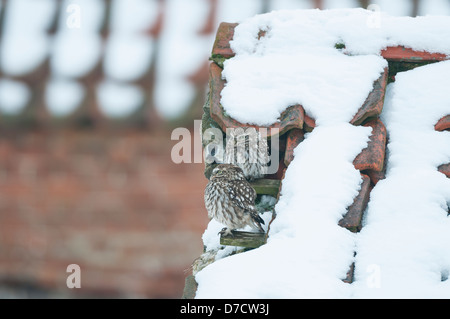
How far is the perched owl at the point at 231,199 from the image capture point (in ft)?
9.27

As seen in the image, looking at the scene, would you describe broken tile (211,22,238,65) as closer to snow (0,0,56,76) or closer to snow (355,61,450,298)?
snow (355,61,450,298)

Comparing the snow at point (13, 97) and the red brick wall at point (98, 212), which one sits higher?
the snow at point (13, 97)

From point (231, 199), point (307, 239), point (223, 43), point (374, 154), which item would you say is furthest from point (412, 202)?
point (223, 43)

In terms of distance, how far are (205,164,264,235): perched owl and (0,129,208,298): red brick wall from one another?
870 millimetres

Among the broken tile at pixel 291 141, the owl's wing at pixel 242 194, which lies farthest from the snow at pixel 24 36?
the broken tile at pixel 291 141

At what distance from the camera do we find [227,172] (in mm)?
3035

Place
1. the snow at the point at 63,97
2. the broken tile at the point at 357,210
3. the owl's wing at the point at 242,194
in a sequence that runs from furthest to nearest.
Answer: the snow at the point at 63,97
the owl's wing at the point at 242,194
the broken tile at the point at 357,210

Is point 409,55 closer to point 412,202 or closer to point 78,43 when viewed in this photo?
point 412,202

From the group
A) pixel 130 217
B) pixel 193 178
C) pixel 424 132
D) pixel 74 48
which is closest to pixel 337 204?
pixel 424 132

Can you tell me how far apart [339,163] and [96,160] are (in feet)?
6.35

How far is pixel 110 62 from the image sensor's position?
3945 millimetres

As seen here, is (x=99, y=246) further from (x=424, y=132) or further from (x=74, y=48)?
(x=424, y=132)

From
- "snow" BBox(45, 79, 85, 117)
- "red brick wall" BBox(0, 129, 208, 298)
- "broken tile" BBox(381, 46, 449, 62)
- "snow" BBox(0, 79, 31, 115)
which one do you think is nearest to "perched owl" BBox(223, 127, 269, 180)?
"broken tile" BBox(381, 46, 449, 62)

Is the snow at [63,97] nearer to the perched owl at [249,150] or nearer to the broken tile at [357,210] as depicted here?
the perched owl at [249,150]
